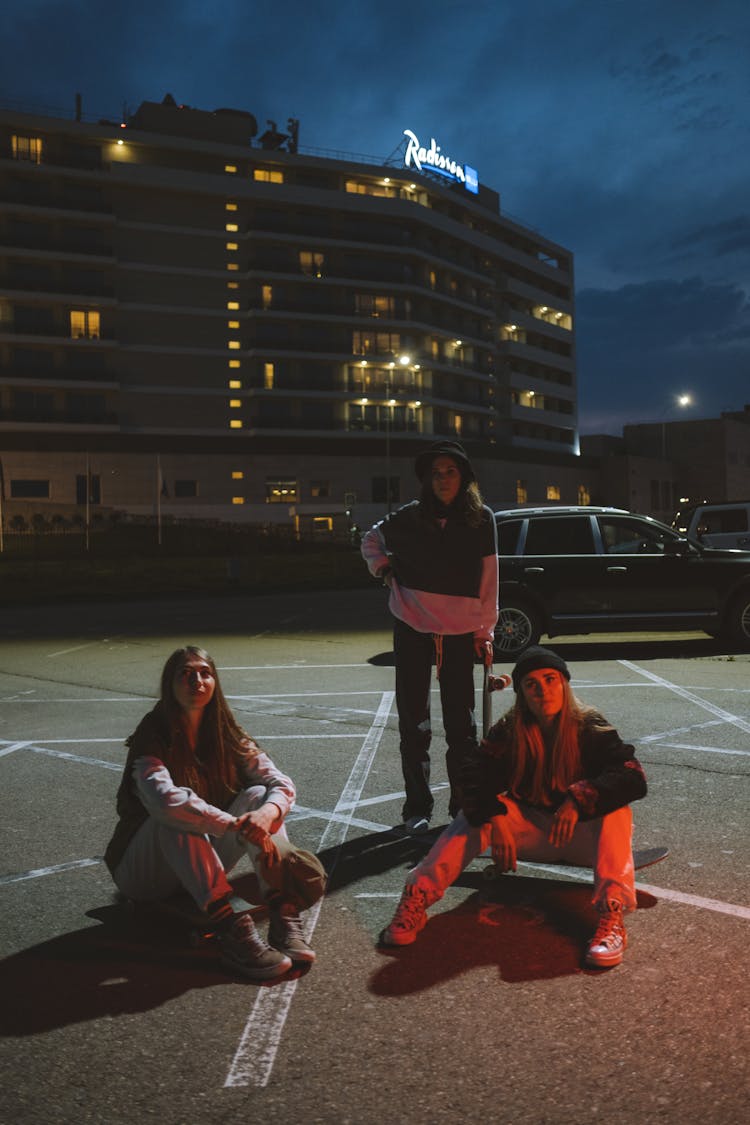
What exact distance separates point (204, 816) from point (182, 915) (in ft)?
1.54

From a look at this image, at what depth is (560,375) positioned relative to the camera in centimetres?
8756

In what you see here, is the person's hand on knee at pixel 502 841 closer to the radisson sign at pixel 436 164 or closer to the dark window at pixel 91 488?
the dark window at pixel 91 488

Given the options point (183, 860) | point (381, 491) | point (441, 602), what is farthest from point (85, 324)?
point (183, 860)

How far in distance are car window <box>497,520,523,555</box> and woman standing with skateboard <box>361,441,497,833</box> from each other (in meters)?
7.57

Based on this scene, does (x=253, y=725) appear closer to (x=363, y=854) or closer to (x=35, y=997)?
(x=363, y=854)

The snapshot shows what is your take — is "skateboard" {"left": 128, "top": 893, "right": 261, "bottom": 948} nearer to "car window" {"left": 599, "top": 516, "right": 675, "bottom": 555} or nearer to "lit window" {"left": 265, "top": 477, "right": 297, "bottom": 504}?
"car window" {"left": 599, "top": 516, "right": 675, "bottom": 555}

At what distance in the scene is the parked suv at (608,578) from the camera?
40.8ft

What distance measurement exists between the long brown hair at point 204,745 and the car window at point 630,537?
9410 mm

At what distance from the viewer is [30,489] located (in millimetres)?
61406

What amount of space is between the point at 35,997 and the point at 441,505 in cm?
286

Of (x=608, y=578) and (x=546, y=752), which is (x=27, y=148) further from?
(x=546, y=752)

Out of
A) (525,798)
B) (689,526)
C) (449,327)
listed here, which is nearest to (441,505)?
(525,798)

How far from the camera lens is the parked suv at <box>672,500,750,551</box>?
21.6m

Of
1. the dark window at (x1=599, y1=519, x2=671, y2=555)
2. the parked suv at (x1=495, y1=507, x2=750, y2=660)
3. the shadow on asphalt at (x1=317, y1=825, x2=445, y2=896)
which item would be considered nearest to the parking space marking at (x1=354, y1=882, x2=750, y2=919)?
the shadow on asphalt at (x1=317, y1=825, x2=445, y2=896)
